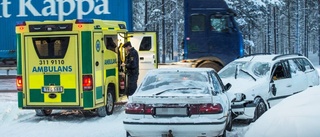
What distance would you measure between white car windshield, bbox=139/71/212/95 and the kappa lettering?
1370 centimetres

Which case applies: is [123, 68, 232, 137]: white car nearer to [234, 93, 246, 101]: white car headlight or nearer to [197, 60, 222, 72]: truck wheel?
[234, 93, 246, 101]: white car headlight

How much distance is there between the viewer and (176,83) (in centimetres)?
854

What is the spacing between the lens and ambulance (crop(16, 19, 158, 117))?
11336mm

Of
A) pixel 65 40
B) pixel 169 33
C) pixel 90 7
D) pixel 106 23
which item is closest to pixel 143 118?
pixel 65 40

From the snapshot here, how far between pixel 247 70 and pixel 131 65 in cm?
311

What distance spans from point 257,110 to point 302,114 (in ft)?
19.0

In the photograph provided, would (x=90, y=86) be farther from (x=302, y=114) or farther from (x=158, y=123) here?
(x=302, y=114)

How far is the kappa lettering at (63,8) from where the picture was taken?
2219 cm

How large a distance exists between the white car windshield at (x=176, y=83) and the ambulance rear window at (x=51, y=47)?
3.27 meters

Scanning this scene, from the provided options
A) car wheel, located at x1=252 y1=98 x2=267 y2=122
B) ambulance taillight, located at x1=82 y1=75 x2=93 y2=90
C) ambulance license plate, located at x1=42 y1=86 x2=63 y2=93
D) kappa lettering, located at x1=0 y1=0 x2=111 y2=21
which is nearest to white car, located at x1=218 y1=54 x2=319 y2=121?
car wheel, located at x1=252 y1=98 x2=267 y2=122

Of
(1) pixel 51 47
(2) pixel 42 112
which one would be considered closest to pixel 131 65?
(1) pixel 51 47

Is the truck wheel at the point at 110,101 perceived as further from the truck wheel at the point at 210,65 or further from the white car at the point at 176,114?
the truck wheel at the point at 210,65

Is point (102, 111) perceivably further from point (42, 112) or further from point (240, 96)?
point (240, 96)

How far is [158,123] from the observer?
25.3 ft
